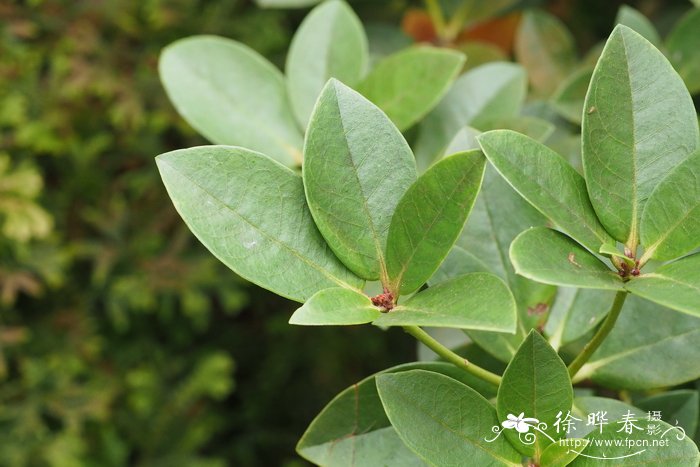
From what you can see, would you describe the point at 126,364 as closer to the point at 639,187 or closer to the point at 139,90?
the point at 139,90

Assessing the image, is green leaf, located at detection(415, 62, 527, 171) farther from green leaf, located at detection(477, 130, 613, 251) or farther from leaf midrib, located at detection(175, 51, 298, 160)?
green leaf, located at detection(477, 130, 613, 251)

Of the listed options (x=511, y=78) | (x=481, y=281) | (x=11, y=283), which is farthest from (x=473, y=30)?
(x=11, y=283)

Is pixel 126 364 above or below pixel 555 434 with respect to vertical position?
below

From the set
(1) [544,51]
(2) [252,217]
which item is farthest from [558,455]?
(1) [544,51]

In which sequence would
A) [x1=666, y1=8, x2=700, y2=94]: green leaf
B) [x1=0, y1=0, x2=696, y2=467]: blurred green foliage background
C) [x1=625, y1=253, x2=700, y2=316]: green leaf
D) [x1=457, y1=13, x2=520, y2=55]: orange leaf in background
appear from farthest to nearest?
[x1=0, y1=0, x2=696, y2=467]: blurred green foliage background → [x1=457, y1=13, x2=520, y2=55]: orange leaf in background → [x1=666, y1=8, x2=700, y2=94]: green leaf → [x1=625, y1=253, x2=700, y2=316]: green leaf

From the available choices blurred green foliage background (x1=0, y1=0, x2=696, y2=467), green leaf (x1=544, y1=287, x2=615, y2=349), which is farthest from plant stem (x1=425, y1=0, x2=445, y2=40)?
green leaf (x1=544, y1=287, x2=615, y2=349)
